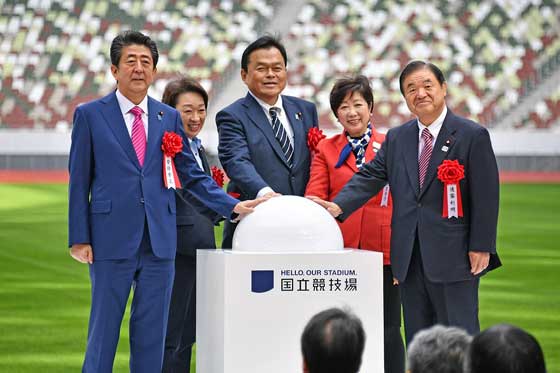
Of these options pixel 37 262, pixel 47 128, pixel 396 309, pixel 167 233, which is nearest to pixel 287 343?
pixel 167 233

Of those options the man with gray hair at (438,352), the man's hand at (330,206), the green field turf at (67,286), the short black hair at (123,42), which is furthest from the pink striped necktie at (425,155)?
the green field turf at (67,286)

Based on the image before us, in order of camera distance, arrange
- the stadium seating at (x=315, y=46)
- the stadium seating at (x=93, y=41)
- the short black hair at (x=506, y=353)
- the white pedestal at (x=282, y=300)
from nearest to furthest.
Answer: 1. the short black hair at (x=506, y=353)
2. the white pedestal at (x=282, y=300)
3. the stadium seating at (x=315, y=46)
4. the stadium seating at (x=93, y=41)

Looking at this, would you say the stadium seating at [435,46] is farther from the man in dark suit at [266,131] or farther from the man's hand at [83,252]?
the man's hand at [83,252]

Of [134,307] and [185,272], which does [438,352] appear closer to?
[134,307]

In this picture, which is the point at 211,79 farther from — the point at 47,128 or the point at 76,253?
the point at 76,253

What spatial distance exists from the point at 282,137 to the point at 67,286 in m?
5.36

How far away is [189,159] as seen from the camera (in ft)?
13.4

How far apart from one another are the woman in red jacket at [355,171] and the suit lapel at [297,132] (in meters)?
0.07

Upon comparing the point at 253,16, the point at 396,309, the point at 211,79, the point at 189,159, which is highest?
the point at 253,16

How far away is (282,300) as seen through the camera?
142 inches

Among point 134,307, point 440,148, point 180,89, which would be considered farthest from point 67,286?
point 440,148

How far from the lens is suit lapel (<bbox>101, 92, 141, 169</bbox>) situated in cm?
390

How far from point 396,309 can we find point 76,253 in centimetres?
150

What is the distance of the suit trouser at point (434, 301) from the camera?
3.88 metres
